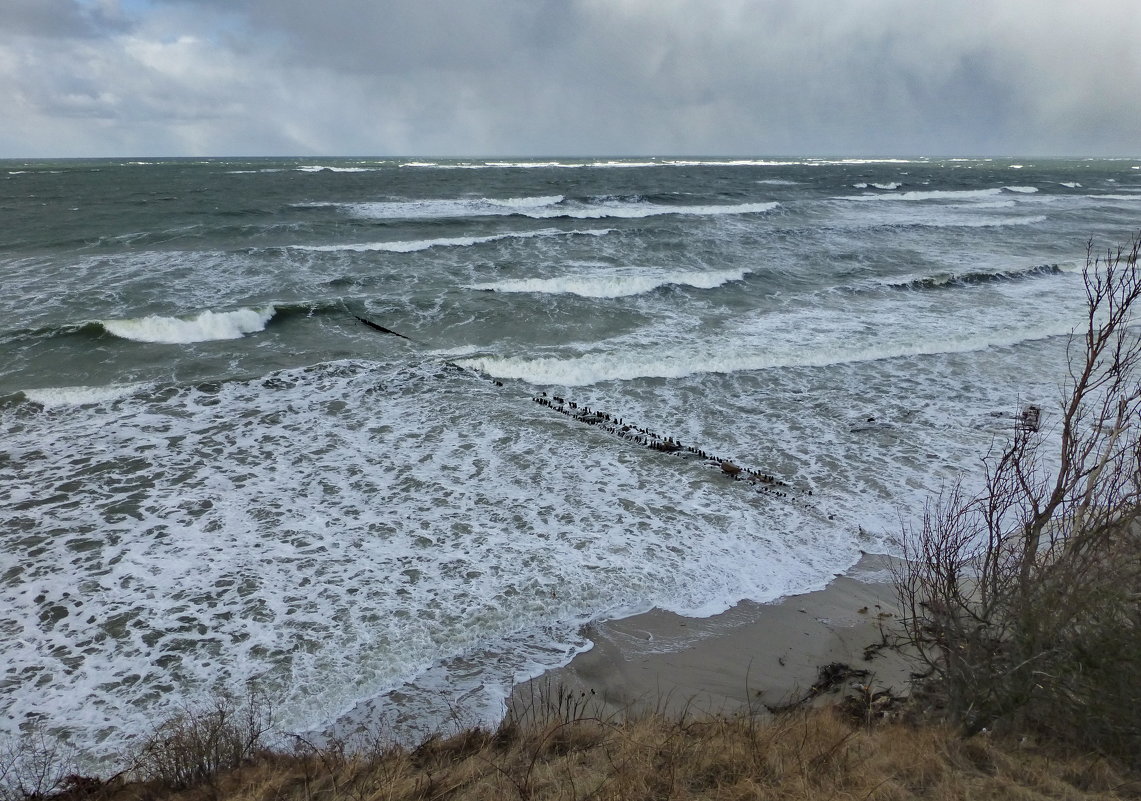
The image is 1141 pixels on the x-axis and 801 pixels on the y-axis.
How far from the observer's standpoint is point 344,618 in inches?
285

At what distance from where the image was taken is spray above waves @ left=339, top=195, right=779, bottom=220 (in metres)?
43.2

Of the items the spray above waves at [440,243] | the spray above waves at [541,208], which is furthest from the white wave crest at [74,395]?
the spray above waves at [541,208]

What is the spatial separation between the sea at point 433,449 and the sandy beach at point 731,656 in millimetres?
295

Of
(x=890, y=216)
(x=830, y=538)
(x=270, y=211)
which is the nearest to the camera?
(x=830, y=538)

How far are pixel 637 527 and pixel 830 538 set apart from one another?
260 centimetres

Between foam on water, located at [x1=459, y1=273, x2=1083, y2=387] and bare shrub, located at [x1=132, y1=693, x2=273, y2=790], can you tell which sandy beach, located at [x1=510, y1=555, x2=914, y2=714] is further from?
foam on water, located at [x1=459, y1=273, x2=1083, y2=387]

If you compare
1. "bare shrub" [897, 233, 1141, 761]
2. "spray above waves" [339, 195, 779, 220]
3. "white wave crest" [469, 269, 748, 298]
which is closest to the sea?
"white wave crest" [469, 269, 748, 298]

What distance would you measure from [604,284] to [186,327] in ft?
43.2

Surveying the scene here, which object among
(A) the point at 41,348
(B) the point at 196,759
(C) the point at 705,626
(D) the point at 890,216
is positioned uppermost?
(D) the point at 890,216

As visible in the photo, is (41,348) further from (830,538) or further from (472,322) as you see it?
(830,538)

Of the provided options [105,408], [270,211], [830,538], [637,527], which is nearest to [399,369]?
[105,408]

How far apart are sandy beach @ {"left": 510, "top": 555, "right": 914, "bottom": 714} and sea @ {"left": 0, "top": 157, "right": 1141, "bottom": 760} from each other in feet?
0.97

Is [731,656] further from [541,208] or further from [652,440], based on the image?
[541,208]

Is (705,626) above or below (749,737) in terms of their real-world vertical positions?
below
